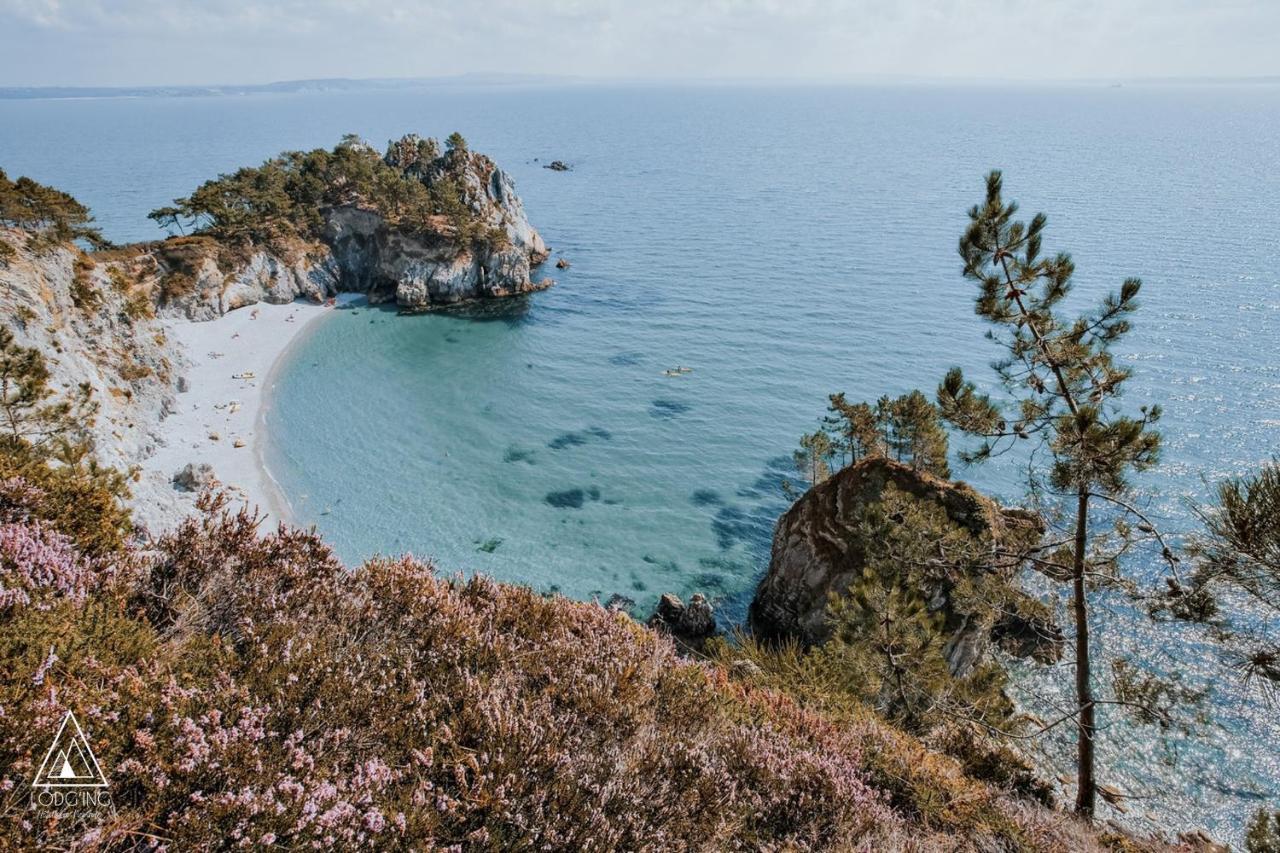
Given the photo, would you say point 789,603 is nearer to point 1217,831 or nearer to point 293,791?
point 1217,831

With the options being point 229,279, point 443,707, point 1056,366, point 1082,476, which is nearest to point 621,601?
point 1082,476

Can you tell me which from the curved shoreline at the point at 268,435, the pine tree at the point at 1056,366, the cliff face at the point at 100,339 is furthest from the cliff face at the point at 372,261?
the pine tree at the point at 1056,366

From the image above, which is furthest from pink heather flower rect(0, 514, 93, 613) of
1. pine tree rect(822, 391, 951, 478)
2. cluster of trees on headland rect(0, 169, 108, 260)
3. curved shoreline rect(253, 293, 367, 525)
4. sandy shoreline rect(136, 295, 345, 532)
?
cluster of trees on headland rect(0, 169, 108, 260)

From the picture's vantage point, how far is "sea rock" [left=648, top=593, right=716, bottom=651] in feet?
84.1

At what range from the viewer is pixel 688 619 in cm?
2603

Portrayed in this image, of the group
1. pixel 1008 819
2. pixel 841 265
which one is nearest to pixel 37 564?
pixel 1008 819

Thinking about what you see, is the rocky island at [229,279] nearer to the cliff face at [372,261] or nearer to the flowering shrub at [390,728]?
the cliff face at [372,261]

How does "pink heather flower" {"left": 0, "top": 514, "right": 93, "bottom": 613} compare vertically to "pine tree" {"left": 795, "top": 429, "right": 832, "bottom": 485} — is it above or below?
above

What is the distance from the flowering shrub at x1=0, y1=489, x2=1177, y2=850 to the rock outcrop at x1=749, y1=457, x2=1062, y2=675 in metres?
12.1

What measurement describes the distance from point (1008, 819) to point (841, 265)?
70533 millimetres

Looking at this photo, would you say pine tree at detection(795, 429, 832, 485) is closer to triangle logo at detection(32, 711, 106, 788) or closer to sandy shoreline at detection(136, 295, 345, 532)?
sandy shoreline at detection(136, 295, 345, 532)

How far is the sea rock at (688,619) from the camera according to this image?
2563 centimetres

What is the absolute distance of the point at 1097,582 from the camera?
11398mm

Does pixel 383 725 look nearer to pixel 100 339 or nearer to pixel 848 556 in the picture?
pixel 848 556
